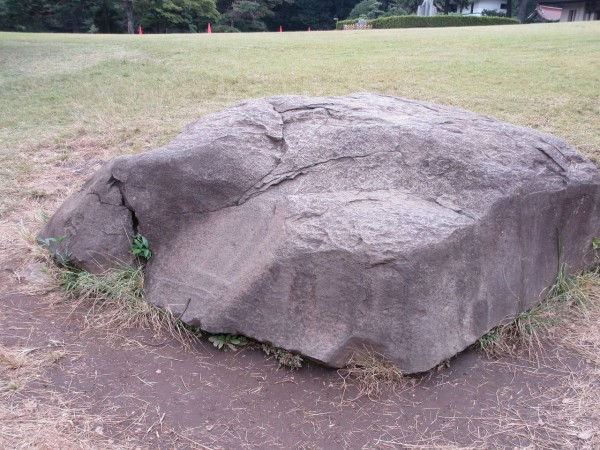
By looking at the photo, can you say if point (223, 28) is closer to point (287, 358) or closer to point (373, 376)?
point (287, 358)

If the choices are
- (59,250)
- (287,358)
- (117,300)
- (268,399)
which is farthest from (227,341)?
(59,250)

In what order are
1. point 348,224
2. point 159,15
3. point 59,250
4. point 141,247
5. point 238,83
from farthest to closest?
point 159,15
point 238,83
point 59,250
point 141,247
point 348,224

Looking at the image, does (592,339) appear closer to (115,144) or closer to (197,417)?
(197,417)

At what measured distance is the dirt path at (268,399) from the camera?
9.18ft

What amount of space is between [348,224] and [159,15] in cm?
3241

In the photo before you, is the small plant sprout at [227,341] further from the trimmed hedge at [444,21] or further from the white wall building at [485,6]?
the white wall building at [485,6]

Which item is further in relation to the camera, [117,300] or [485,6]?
[485,6]

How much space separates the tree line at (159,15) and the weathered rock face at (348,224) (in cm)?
3036

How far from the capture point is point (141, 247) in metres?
3.93

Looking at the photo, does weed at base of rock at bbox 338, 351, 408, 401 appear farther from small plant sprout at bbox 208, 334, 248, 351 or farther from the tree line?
the tree line

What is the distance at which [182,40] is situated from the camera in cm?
1684

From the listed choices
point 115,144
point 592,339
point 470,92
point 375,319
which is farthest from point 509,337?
point 470,92

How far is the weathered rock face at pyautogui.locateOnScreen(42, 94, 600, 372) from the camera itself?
3.11 m

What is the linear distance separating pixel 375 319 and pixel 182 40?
15401 millimetres
